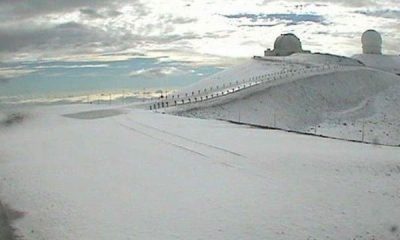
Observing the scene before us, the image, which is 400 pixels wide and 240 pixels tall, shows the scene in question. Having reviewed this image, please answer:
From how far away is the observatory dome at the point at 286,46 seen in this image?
9431 cm

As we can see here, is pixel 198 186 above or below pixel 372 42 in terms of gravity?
below

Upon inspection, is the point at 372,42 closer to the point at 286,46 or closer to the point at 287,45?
the point at 287,45

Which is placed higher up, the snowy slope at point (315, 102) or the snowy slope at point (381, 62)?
the snowy slope at point (381, 62)

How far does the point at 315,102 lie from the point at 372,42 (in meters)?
48.2

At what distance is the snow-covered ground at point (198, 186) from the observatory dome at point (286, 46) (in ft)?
207

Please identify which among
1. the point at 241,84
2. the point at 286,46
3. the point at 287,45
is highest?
the point at 287,45

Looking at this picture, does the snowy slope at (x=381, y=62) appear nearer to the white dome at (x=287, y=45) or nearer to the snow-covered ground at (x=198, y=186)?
the white dome at (x=287, y=45)

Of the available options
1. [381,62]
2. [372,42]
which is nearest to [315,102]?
[381,62]

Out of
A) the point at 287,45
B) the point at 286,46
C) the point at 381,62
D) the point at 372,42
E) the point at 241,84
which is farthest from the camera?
the point at 372,42

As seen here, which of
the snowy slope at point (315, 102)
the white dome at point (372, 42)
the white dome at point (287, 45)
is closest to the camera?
the snowy slope at point (315, 102)

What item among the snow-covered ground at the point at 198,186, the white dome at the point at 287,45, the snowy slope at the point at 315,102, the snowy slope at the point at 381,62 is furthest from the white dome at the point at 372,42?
the snow-covered ground at the point at 198,186

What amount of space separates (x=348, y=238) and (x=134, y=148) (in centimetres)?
1599

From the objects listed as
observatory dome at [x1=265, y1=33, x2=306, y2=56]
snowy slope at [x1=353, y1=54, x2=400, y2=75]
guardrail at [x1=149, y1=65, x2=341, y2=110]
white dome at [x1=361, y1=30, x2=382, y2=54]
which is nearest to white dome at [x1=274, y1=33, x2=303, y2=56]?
observatory dome at [x1=265, y1=33, x2=306, y2=56]

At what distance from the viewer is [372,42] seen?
333 feet
